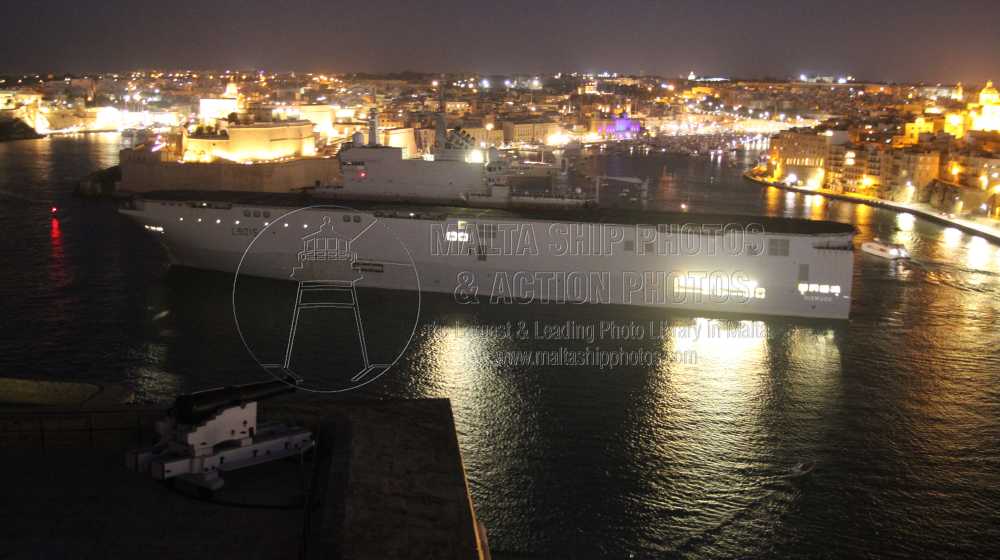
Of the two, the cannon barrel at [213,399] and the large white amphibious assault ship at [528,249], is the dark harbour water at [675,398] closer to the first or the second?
the large white amphibious assault ship at [528,249]

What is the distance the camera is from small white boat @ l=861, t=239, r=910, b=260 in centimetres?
1792

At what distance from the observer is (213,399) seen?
11.4 ft

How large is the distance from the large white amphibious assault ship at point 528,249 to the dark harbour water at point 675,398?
53 cm

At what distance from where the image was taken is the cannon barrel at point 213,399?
3.40 m

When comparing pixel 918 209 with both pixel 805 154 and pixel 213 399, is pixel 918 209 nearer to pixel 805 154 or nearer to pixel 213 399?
pixel 805 154

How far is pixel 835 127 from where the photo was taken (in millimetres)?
37562

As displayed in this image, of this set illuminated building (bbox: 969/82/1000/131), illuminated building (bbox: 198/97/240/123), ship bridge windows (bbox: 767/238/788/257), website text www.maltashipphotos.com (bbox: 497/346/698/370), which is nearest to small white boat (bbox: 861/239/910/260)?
ship bridge windows (bbox: 767/238/788/257)

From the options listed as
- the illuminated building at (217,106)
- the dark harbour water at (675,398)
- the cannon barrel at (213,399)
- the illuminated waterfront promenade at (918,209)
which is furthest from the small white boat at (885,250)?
the illuminated building at (217,106)

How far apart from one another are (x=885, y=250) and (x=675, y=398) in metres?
11.1

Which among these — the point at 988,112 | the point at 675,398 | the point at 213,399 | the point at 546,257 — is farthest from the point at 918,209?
the point at 213,399

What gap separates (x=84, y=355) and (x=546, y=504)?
6608 millimetres

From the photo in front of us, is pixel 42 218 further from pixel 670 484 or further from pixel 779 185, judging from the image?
pixel 779 185

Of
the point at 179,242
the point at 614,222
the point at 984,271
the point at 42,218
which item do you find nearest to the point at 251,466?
the point at 614,222

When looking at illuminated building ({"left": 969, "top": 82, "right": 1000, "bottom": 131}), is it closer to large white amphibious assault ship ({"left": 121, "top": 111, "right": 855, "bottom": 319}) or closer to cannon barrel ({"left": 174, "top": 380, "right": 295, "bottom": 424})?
large white amphibious assault ship ({"left": 121, "top": 111, "right": 855, "bottom": 319})
